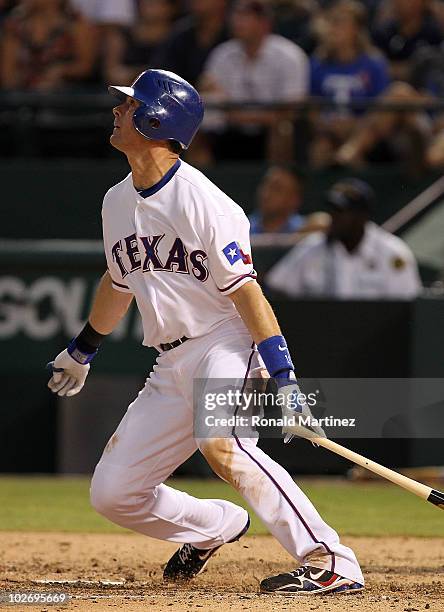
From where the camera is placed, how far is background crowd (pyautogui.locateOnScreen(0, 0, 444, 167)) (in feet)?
33.2

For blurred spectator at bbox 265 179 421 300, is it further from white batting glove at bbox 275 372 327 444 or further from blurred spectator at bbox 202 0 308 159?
white batting glove at bbox 275 372 327 444

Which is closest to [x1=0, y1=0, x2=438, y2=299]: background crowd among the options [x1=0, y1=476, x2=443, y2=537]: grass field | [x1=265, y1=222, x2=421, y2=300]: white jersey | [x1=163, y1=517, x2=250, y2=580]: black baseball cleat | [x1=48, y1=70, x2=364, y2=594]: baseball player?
[x1=265, y1=222, x2=421, y2=300]: white jersey

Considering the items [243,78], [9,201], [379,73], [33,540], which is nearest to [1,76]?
[9,201]

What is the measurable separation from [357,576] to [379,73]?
245 inches

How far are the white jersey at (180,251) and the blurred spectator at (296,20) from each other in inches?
251

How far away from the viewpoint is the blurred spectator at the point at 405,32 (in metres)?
10.6

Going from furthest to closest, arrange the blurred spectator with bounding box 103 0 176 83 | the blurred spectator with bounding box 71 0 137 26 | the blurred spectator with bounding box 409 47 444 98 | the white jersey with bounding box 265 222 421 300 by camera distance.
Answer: the blurred spectator with bounding box 71 0 137 26, the blurred spectator with bounding box 103 0 176 83, the blurred spectator with bounding box 409 47 444 98, the white jersey with bounding box 265 222 421 300

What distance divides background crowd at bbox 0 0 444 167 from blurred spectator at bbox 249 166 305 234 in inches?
26.5

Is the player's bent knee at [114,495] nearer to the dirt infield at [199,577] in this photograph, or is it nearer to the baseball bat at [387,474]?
the dirt infield at [199,577]

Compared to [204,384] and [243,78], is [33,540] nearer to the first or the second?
[204,384]

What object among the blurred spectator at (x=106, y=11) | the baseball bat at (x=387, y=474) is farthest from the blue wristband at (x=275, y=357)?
the blurred spectator at (x=106, y=11)

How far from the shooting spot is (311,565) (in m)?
4.76

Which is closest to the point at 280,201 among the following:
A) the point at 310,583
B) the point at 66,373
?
the point at 66,373

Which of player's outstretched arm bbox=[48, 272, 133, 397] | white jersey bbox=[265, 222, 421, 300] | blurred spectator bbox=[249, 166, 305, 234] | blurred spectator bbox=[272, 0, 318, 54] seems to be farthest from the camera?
blurred spectator bbox=[272, 0, 318, 54]
